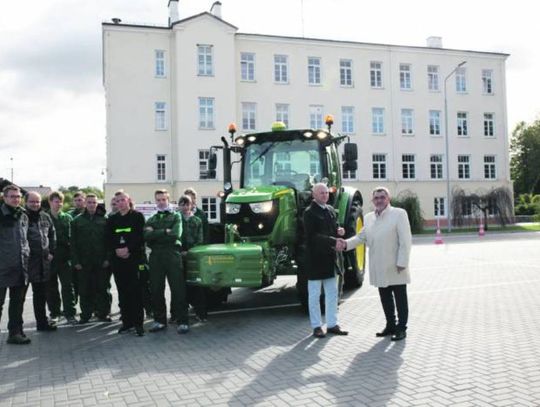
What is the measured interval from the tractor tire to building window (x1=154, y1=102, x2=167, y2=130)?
82.1 feet

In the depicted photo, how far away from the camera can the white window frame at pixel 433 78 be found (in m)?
40.3

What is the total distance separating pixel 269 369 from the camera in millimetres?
5582

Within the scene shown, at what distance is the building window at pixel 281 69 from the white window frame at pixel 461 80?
46.1 ft

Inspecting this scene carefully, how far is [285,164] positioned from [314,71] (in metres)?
29.3

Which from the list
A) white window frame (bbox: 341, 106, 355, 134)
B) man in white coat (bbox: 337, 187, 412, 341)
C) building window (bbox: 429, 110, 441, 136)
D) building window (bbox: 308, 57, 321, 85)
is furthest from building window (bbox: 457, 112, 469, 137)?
man in white coat (bbox: 337, 187, 412, 341)

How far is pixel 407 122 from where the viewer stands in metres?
39.6

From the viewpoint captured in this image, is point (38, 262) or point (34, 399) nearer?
point (34, 399)

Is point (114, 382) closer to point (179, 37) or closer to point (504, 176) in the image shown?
point (179, 37)

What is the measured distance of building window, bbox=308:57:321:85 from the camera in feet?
122

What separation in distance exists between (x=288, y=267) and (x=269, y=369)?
9.60 ft

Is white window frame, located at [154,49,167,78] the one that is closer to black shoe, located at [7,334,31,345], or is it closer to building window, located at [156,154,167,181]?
building window, located at [156,154,167,181]

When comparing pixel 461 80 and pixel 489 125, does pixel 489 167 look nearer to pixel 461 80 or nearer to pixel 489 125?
pixel 489 125

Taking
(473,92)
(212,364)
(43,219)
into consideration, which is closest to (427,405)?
(212,364)

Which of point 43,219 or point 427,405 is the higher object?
point 43,219
